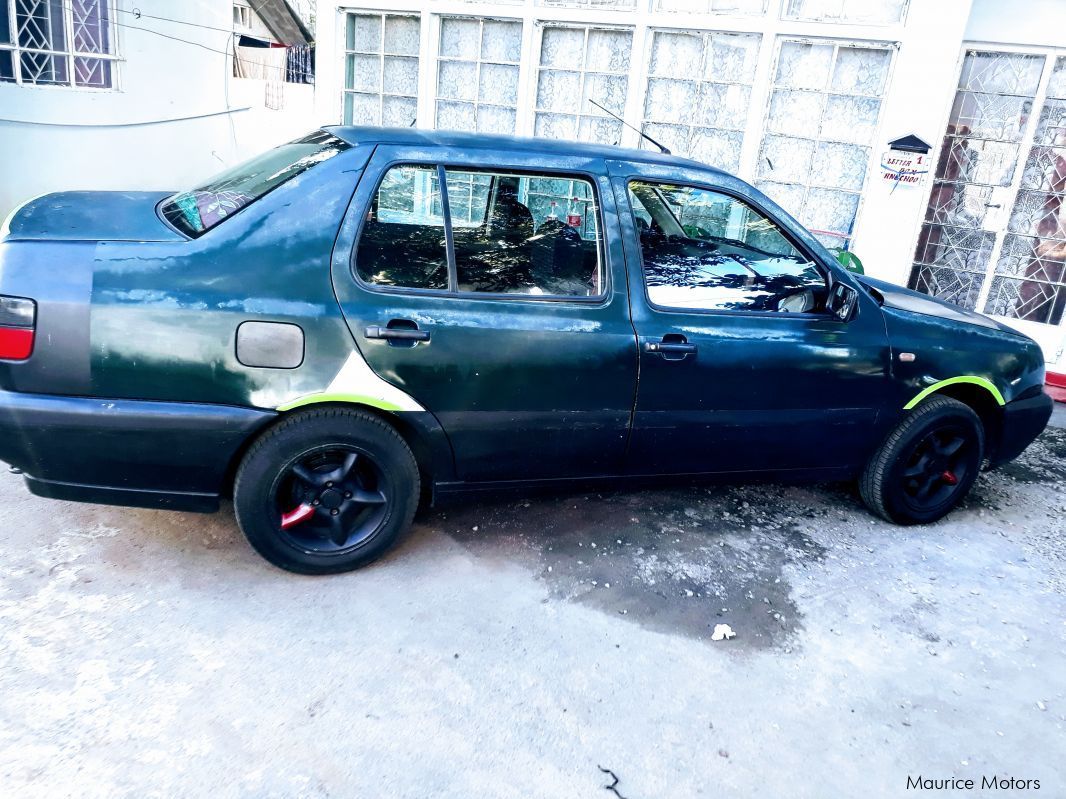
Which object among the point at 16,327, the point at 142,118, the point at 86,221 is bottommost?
the point at 16,327

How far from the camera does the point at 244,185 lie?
126 inches

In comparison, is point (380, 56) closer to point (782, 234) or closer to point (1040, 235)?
point (782, 234)

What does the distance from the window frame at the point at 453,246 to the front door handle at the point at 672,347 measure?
0.85 feet

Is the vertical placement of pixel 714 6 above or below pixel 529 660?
above

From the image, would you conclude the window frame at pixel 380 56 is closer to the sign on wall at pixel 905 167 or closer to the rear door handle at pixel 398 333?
the sign on wall at pixel 905 167

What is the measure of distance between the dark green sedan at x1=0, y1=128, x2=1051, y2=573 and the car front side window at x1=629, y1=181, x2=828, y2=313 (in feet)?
0.04

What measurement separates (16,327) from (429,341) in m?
1.35

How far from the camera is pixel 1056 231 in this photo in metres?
6.28

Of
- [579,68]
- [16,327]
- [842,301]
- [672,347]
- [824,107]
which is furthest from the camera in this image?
[579,68]

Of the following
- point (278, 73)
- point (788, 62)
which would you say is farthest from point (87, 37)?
point (788, 62)

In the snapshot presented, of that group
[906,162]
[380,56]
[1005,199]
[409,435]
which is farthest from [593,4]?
[409,435]

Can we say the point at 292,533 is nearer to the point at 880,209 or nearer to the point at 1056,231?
the point at 880,209

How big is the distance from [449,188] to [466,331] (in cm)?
58

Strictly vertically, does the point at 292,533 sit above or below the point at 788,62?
below
